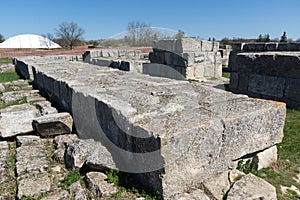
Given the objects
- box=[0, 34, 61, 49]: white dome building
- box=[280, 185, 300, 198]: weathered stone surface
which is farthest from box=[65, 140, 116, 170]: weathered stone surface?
box=[0, 34, 61, 49]: white dome building

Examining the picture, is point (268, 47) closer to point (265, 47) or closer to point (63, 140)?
point (265, 47)

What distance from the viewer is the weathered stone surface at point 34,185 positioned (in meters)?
2.09

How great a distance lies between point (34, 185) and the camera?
219cm

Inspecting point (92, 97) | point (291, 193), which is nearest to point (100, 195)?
point (92, 97)

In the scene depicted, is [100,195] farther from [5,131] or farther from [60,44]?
[60,44]

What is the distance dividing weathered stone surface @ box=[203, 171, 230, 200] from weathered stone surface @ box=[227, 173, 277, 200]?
0.07 m

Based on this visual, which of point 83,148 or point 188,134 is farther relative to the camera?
point 83,148

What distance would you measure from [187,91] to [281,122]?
1101 millimetres

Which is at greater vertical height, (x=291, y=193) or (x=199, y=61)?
(x=199, y=61)

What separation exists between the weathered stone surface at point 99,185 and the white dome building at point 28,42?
43261 mm

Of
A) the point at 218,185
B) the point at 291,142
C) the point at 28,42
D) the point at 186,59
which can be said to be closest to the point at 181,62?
the point at 186,59

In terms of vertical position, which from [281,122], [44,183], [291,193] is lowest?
[291,193]

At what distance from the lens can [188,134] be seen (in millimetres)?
1816

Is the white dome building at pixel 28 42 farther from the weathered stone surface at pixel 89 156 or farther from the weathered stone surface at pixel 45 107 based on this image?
the weathered stone surface at pixel 89 156
